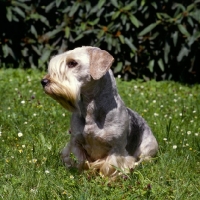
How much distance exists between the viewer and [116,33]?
9.00m

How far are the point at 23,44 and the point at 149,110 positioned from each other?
133 inches

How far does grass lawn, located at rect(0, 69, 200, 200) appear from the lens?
Result: 4.11m

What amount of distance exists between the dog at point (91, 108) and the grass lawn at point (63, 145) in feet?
0.55


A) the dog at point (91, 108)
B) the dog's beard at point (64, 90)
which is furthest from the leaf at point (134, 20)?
the dog's beard at point (64, 90)

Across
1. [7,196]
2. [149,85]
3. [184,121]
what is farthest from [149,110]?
[7,196]

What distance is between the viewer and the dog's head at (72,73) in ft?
14.6

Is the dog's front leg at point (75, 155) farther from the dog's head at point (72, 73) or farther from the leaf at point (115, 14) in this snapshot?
the leaf at point (115, 14)

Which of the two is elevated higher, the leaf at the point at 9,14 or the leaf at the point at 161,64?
the leaf at the point at 9,14

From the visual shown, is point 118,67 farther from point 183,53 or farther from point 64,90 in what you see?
point 64,90

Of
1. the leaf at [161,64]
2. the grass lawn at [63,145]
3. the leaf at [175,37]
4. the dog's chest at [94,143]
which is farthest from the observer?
the leaf at [161,64]

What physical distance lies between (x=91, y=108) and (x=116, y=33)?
4.52m

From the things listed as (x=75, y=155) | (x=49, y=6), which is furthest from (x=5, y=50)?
(x=75, y=155)

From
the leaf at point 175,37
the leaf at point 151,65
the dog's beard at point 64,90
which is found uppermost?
the dog's beard at point 64,90

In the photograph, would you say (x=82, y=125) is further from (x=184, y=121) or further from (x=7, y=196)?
(x=184, y=121)
